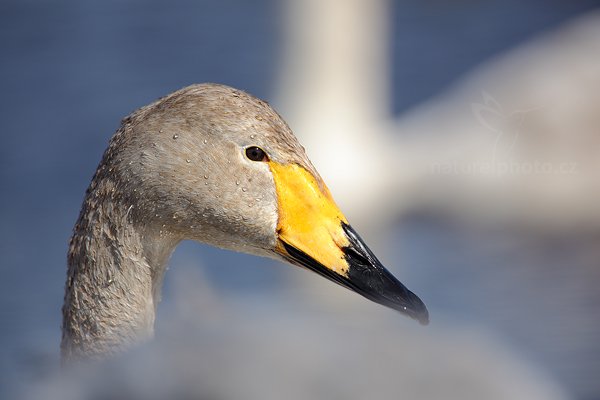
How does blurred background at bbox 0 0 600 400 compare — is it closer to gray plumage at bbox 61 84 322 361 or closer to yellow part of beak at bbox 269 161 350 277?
gray plumage at bbox 61 84 322 361

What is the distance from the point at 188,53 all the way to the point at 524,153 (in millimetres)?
3945

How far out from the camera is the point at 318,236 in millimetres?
3771

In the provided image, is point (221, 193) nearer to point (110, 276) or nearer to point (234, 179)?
point (234, 179)

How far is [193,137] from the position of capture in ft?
12.4

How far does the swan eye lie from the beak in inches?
1.0

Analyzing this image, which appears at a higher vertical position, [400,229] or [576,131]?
[576,131]

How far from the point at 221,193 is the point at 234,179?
0.05 m

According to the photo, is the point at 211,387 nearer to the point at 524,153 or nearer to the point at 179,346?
the point at 179,346

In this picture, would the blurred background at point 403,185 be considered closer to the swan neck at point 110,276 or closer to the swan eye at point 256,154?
the swan neck at point 110,276

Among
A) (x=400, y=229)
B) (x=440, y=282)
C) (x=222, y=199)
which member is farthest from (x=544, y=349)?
(x=222, y=199)

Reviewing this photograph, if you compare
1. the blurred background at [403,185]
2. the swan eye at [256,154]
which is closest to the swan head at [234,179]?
the swan eye at [256,154]

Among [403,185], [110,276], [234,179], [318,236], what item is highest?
[403,185]

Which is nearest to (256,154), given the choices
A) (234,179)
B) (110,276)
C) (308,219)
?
(234,179)

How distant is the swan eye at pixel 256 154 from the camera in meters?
3.76
